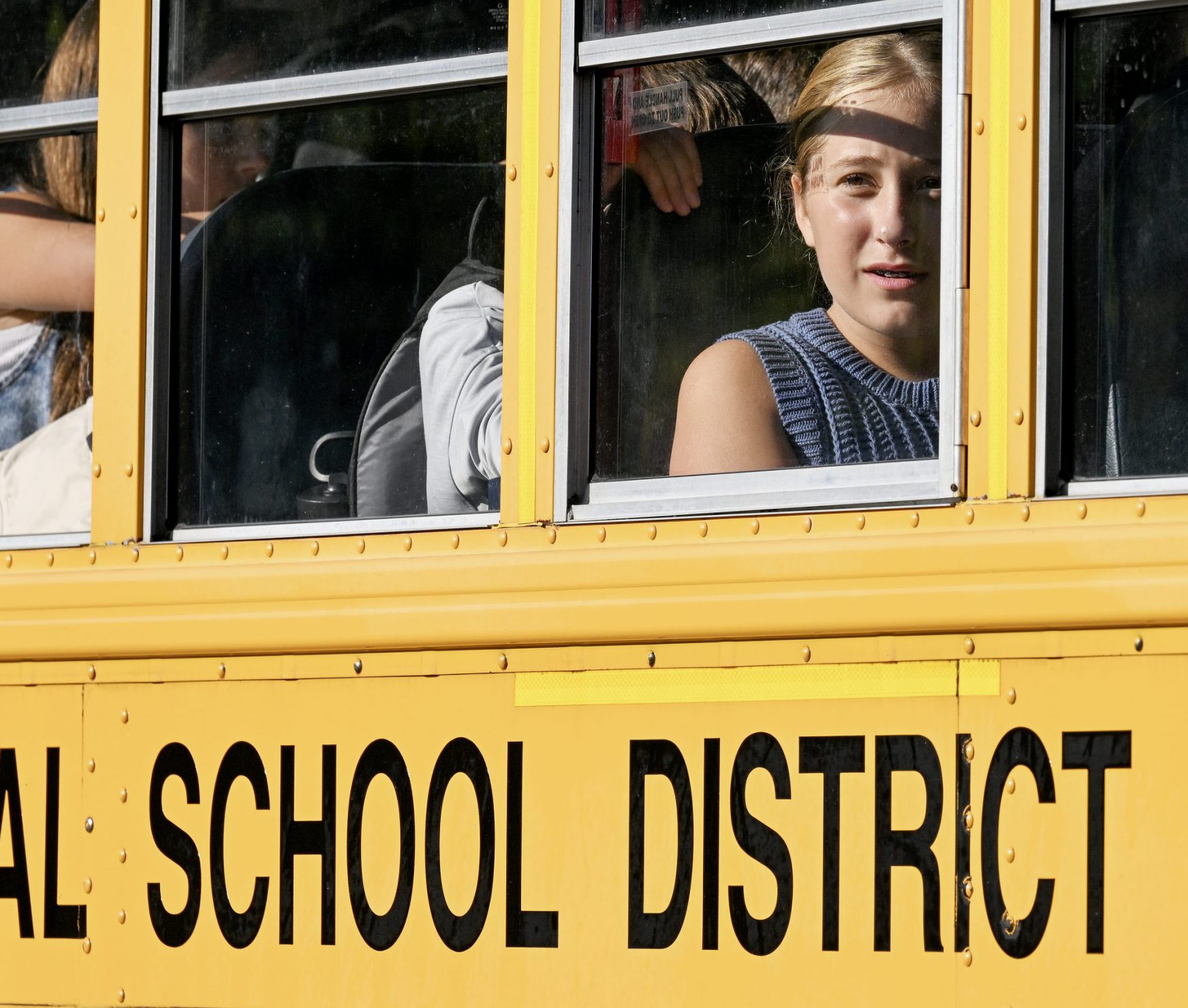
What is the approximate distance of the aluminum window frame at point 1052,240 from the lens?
6.72 feet

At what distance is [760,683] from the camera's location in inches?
83.9

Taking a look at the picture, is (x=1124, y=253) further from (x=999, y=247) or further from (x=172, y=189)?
(x=172, y=189)

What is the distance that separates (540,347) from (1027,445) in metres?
0.59

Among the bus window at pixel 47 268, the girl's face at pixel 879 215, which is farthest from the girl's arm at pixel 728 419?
the bus window at pixel 47 268

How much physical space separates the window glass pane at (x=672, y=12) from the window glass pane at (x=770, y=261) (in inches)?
1.7

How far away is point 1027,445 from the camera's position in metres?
2.05

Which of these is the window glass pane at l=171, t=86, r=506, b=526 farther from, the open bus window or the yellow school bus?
the open bus window

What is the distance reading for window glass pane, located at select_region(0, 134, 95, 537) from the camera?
2.68 metres

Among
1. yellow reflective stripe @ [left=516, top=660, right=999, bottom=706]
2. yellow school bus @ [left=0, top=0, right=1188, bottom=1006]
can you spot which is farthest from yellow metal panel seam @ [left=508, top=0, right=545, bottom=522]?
yellow reflective stripe @ [left=516, top=660, right=999, bottom=706]

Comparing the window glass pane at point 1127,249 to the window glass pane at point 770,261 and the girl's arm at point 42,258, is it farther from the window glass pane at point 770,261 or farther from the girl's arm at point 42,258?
the girl's arm at point 42,258

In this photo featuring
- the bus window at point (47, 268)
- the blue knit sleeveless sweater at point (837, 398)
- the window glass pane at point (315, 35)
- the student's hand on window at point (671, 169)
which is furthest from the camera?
the bus window at point (47, 268)

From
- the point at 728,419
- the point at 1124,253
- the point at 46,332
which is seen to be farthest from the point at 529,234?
the point at 46,332

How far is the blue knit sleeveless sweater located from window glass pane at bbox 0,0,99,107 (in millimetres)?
1017

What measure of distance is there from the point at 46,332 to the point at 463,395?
68cm
